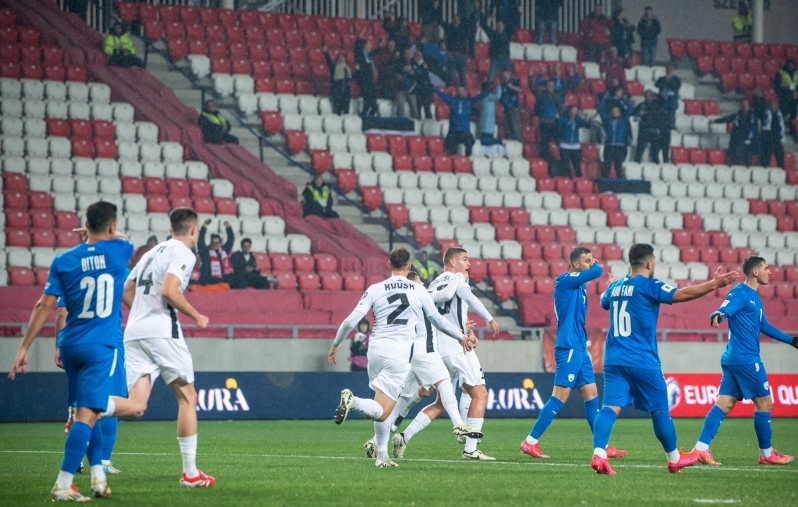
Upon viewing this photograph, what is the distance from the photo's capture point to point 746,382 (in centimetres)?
1240

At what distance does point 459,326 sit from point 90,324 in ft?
19.7

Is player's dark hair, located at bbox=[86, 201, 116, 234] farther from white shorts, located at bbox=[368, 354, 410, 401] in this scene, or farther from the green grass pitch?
white shorts, located at bbox=[368, 354, 410, 401]

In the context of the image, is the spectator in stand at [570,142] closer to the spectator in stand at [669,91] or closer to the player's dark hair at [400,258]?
the spectator in stand at [669,91]

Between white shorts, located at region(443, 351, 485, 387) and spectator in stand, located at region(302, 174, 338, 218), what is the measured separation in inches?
551

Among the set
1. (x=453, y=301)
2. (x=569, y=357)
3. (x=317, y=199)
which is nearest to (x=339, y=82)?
(x=317, y=199)

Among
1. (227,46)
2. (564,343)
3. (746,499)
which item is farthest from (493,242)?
(746,499)

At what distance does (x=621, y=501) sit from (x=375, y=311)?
419 centimetres

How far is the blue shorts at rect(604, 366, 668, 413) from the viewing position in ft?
33.8

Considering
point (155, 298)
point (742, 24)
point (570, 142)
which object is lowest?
point (155, 298)

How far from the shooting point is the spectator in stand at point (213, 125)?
1116 inches

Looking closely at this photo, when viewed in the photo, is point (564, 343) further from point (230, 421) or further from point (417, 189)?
point (417, 189)

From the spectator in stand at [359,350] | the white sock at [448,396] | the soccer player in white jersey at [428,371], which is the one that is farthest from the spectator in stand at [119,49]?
the white sock at [448,396]

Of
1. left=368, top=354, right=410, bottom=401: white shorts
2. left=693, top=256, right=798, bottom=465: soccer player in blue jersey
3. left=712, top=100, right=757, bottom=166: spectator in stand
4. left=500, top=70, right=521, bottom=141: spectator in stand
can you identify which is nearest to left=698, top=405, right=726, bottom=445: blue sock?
left=693, top=256, right=798, bottom=465: soccer player in blue jersey

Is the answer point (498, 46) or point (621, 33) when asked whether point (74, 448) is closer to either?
point (498, 46)
